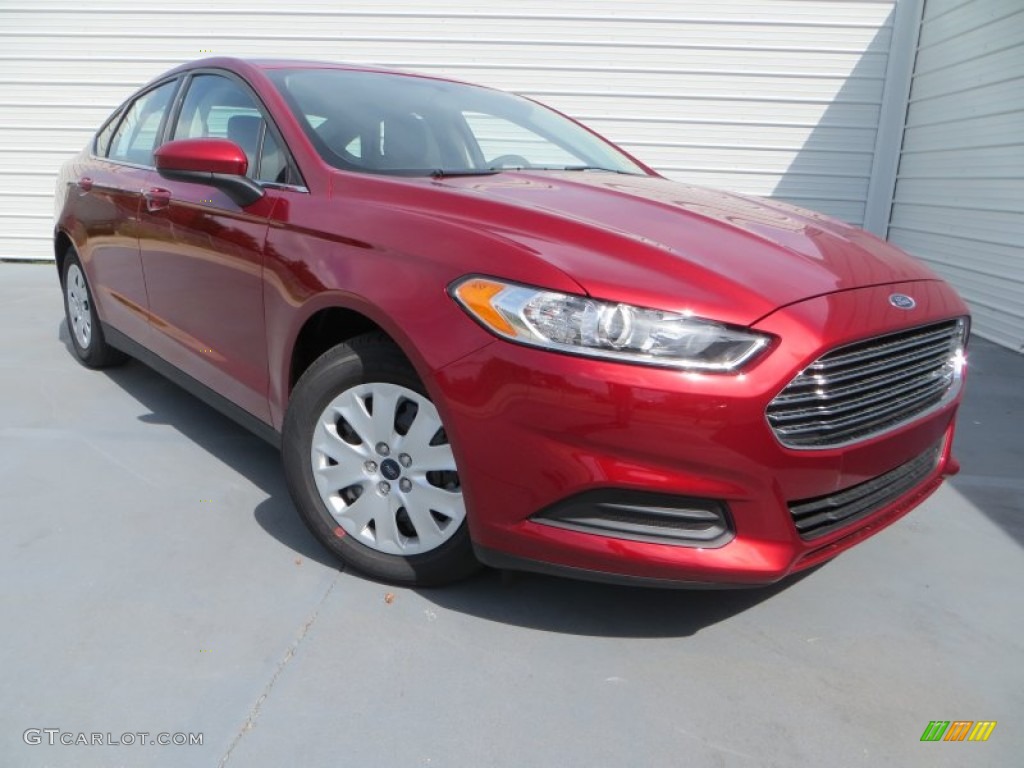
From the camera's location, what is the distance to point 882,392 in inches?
79.8

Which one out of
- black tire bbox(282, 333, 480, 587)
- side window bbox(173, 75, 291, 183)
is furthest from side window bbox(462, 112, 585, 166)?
black tire bbox(282, 333, 480, 587)

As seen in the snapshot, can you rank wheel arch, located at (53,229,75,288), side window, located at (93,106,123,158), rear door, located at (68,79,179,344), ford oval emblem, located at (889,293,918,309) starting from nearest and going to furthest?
ford oval emblem, located at (889,293,918,309) → rear door, located at (68,79,179,344) → side window, located at (93,106,123,158) → wheel arch, located at (53,229,75,288)

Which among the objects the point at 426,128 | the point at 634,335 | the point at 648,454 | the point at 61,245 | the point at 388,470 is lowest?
the point at 61,245

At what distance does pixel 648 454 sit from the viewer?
5.75 ft

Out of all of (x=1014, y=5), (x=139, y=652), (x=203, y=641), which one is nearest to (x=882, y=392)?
(x=203, y=641)

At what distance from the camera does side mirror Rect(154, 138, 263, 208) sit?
8.07ft

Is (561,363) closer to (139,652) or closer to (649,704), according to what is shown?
(649,704)

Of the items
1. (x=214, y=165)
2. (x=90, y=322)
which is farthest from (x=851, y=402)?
(x=90, y=322)

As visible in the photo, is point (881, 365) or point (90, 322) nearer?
point (881, 365)

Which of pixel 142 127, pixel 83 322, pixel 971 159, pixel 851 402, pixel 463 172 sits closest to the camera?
pixel 851 402

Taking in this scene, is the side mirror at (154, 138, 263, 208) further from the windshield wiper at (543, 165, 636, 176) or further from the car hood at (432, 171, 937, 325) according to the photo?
the windshield wiper at (543, 165, 636, 176)

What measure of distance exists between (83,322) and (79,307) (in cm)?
9

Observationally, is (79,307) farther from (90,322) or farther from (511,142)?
(511,142)

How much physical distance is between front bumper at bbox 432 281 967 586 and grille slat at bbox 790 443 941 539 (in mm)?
22
